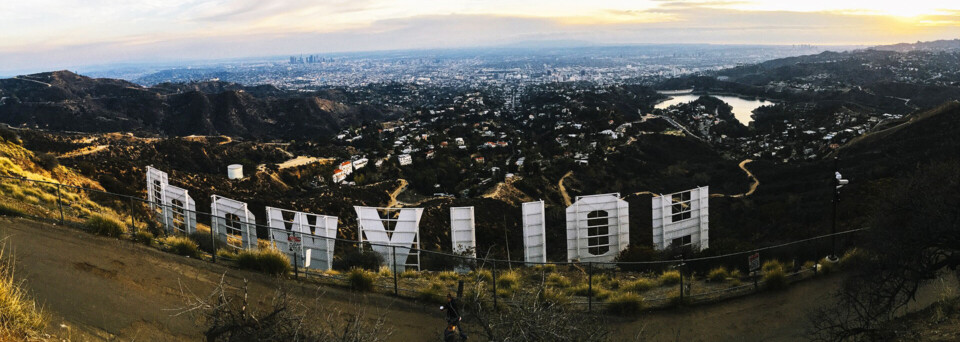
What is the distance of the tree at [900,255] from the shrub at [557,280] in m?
4.04

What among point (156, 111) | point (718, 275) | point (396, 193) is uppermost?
point (156, 111)

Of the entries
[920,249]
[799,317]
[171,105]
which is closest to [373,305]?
[799,317]

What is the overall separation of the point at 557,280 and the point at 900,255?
17.8 feet

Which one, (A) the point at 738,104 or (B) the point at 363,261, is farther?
(A) the point at 738,104

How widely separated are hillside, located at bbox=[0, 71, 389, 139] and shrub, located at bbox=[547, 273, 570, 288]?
76.1 m

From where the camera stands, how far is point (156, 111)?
88125 mm

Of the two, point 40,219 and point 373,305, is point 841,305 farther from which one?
point 40,219

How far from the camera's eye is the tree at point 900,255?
7.05m

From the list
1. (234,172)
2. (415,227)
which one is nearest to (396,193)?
(234,172)

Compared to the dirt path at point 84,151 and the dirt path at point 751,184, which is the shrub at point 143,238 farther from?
the dirt path at point 84,151

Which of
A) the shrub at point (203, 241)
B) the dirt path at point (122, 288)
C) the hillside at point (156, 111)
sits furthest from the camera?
the hillside at point (156, 111)

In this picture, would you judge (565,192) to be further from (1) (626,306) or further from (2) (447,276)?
(1) (626,306)

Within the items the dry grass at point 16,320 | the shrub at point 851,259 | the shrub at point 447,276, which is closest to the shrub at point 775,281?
the shrub at point 851,259

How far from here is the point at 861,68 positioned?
443ft
